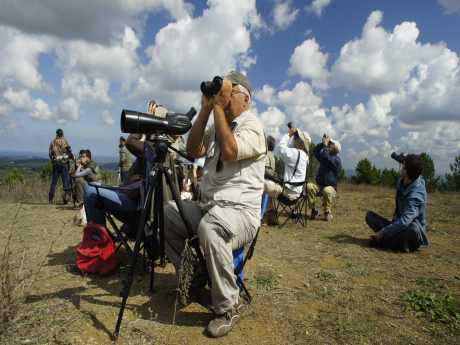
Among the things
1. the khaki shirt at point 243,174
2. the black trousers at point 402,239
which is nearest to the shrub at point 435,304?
the black trousers at point 402,239

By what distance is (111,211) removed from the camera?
10.1ft

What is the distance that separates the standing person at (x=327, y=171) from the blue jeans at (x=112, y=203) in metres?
4.37

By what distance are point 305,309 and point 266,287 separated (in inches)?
18.7

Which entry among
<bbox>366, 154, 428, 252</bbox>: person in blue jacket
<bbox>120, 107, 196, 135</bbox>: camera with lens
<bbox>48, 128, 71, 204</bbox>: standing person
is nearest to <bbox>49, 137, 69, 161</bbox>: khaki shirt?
<bbox>48, 128, 71, 204</bbox>: standing person

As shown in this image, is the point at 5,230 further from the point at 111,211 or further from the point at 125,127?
the point at 125,127

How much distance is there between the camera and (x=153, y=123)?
2119 mm

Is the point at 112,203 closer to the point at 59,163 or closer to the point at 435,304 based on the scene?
the point at 435,304

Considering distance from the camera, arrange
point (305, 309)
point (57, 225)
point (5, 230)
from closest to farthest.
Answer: point (305, 309) → point (5, 230) → point (57, 225)

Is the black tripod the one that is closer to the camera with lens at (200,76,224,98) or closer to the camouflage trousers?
the camera with lens at (200,76,224,98)

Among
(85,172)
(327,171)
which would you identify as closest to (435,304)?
(327,171)

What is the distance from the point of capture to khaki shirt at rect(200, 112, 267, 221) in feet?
7.25

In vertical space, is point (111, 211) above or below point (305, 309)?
above

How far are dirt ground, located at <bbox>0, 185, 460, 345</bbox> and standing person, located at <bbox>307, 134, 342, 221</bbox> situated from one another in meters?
2.00

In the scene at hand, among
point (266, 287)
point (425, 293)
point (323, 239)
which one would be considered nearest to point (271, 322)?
point (266, 287)
